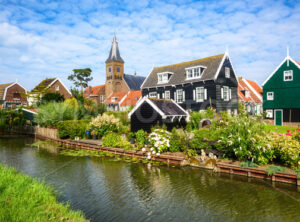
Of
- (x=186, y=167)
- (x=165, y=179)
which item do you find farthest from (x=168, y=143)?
(x=165, y=179)

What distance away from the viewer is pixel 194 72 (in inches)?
1182

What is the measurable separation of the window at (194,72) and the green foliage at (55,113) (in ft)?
53.1

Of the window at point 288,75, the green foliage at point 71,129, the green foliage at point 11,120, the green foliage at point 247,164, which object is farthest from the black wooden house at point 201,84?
the green foliage at point 11,120

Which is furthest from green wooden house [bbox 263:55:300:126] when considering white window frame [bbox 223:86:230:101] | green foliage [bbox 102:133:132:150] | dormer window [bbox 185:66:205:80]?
green foliage [bbox 102:133:132:150]

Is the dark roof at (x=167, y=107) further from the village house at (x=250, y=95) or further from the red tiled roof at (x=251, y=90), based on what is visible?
the red tiled roof at (x=251, y=90)

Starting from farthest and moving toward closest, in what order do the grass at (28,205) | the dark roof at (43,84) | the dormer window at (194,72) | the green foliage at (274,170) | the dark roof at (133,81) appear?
the dark roof at (133,81)
the dark roof at (43,84)
the dormer window at (194,72)
the green foliage at (274,170)
the grass at (28,205)

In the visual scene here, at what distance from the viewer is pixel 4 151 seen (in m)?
20.3

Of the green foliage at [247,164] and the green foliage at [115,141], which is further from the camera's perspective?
the green foliage at [115,141]

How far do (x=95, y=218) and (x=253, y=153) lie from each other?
9363mm

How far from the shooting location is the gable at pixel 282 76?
28516mm

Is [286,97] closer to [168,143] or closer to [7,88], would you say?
[168,143]

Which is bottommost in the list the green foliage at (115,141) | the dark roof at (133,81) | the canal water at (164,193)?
the canal water at (164,193)

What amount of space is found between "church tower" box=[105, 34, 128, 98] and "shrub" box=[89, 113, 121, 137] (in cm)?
4564

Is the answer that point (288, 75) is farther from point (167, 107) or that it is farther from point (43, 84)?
point (43, 84)
